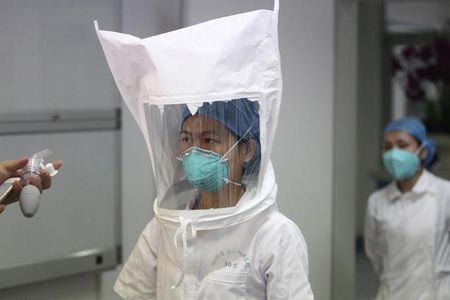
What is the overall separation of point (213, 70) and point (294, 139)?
1208mm

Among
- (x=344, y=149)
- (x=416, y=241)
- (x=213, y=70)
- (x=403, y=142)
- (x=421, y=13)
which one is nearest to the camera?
(x=213, y=70)

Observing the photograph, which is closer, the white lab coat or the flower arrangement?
the white lab coat

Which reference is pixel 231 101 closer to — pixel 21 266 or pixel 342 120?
pixel 21 266

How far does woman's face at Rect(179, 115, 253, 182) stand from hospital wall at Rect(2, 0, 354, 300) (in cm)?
70

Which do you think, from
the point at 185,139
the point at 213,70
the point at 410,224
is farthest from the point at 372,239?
→ the point at 213,70

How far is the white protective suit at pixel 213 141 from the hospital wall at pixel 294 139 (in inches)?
26.0

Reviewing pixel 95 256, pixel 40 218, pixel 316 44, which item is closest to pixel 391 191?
pixel 316 44

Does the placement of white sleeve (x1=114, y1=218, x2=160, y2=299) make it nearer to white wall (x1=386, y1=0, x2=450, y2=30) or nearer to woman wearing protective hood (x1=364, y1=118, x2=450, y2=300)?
woman wearing protective hood (x1=364, y1=118, x2=450, y2=300)

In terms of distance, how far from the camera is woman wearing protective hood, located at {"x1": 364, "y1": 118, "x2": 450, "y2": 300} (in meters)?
2.63

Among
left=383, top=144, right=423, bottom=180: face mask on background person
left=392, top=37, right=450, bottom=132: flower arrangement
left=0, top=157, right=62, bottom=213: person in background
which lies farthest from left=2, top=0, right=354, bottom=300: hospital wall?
left=392, top=37, right=450, bottom=132: flower arrangement

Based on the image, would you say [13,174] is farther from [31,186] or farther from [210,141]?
[210,141]

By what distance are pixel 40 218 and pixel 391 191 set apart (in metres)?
1.49

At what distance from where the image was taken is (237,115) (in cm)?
162

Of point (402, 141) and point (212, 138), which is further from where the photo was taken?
point (402, 141)
